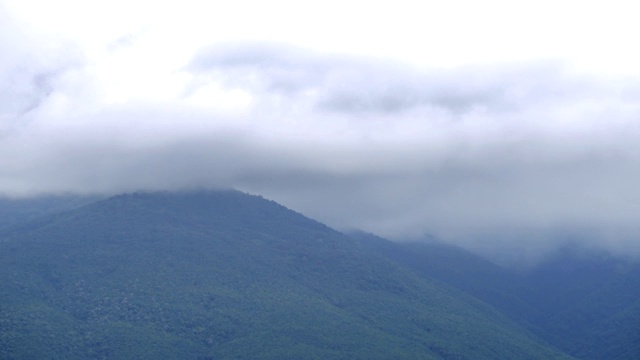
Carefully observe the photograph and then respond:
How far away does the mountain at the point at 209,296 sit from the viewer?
13838 cm

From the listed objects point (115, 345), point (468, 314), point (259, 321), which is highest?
point (468, 314)

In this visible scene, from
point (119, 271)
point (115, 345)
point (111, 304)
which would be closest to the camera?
point (115, 345)

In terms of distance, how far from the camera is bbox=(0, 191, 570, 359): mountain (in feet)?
454

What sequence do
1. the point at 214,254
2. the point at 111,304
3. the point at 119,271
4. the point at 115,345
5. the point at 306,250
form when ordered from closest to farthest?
the point at 115,345
the point at 111,304
the point at 119,271
the point at 214,254
the point at 306,250

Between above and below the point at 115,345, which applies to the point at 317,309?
above

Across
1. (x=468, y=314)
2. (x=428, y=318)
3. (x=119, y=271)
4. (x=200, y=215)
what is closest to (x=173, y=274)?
(x=119, y=271)

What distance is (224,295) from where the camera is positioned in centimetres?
15612

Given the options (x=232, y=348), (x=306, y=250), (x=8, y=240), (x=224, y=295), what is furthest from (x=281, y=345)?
(x=8, y=240)

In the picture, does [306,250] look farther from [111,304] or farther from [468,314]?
[111,304]

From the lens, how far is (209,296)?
155125 mm

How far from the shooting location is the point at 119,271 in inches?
6250

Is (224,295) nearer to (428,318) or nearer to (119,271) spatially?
(119,271)

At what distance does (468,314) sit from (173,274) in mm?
62047

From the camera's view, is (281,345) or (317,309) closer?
(281,345)
